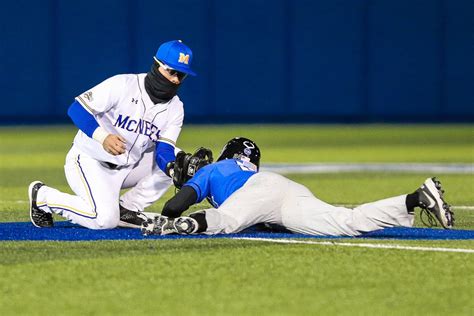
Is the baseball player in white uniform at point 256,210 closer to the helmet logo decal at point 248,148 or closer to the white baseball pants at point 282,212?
the white baseball pants at point 282,212

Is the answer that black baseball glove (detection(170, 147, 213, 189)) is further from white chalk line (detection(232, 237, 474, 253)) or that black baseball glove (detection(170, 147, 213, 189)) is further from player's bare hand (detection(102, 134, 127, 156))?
white chalk line (detection(232, 237, 474, 253))

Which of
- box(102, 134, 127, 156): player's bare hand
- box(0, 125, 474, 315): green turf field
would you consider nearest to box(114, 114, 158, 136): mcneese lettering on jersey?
Result: box(102, 134, 127, 156): player's bare hand

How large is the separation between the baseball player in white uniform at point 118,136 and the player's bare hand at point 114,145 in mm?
125

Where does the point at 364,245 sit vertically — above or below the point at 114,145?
below

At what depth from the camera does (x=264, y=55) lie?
88.0ft

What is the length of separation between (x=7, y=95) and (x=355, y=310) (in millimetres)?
21349

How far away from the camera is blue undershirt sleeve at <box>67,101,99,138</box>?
8664 millimetres

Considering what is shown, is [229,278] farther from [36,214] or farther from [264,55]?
[264,55]

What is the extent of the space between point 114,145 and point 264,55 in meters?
18.6

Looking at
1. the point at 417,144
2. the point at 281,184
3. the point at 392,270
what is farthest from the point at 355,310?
the point at 417,144

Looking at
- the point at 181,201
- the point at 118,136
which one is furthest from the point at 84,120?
the point at 181,201

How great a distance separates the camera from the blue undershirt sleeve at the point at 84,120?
866 centimetres

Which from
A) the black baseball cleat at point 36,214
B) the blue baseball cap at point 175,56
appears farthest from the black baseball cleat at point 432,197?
the black baseball cleat at point 36,214

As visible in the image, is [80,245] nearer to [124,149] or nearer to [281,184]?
[124,149]
